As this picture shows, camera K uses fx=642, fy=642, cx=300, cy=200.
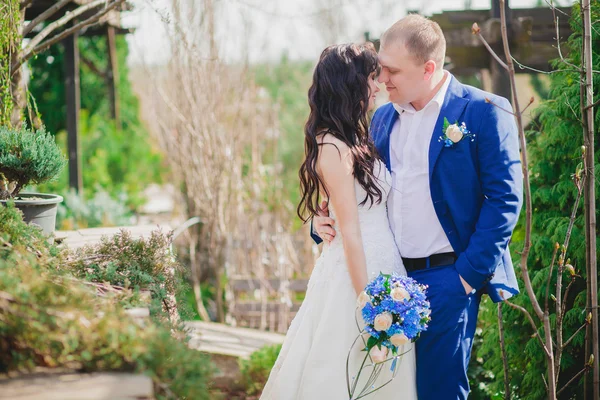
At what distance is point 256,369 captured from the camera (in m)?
4.90

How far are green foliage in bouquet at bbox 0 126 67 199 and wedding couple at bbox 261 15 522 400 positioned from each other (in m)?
1.18

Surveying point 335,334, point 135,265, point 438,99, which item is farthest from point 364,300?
point 438,99

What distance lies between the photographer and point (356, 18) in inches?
383

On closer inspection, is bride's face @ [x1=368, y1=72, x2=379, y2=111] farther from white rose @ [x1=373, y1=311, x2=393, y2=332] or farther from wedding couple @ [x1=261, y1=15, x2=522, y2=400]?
white rose @ [x1=373, y1=311, x2=393, y2=332]

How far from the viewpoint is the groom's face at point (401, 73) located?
2.96 m

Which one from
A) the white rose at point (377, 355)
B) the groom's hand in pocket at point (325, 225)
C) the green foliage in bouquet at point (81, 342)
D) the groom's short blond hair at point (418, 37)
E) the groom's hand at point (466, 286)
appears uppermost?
the groom's short blond hair at point (418, 37)

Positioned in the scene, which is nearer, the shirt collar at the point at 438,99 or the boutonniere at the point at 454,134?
the boutonniere at the point at 454,134

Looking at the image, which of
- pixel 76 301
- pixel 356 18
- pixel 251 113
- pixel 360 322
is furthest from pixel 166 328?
pixel 356 18

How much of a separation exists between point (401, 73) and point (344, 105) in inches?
14.1

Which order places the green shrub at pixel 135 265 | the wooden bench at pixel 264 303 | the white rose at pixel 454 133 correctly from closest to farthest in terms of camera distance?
the green shrub at pixel 135 265, the white rose at pixel 454 133, the wooden bench at pixel 264 303

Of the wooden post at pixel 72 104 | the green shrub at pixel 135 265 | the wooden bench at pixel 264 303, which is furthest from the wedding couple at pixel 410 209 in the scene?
the wooden post at pixel 72 104

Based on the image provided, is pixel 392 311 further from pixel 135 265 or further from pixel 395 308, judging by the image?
pixel 135 265

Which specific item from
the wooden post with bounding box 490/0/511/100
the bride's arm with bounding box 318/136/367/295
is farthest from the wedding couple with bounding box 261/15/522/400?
the wooden post with bounding box 490/0/511/100

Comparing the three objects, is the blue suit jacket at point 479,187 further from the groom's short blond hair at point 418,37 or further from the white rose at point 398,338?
the white rose at point 398,338
